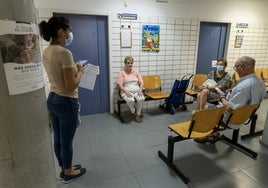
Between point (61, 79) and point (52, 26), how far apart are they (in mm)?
427

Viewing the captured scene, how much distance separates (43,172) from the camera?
99cm

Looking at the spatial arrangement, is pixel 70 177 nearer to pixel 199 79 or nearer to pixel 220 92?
pixel 220 92

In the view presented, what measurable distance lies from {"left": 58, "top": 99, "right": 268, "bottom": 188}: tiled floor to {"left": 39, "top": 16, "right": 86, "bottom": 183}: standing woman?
1.99ft

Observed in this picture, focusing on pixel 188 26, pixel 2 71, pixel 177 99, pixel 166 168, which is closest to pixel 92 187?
pixel 166 168

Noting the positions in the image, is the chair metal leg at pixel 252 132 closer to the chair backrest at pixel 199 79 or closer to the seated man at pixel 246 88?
the seated man at pixel 246 88

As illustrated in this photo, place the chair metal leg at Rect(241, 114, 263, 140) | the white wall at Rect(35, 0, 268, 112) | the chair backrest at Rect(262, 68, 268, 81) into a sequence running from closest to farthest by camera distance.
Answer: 1. the chair metal leg at Rect(241, 114, 263, 140)
2. the white wall at Rect(35, 0, 268, 112)
3. the chair backrest at Rect(262, 68, 268, 81)

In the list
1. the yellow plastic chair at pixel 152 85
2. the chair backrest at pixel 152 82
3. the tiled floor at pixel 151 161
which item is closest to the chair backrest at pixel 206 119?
the tiled floor at pixel 151 161

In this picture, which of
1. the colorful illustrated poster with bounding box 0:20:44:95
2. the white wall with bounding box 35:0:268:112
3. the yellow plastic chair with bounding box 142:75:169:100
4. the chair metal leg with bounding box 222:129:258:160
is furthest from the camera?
the yellow plastic chair with bounding box 142:75:169:100

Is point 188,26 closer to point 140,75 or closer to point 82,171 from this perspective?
point 140,75

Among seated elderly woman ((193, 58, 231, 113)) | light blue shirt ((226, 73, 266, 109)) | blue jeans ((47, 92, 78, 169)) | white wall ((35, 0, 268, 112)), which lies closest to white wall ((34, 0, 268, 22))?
white wall ((35, 0, 268, 112))

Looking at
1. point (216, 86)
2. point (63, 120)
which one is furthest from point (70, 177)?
point (216, 86)

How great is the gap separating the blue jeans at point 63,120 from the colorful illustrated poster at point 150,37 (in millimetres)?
2457

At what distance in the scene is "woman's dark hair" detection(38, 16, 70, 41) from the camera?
1436 mm

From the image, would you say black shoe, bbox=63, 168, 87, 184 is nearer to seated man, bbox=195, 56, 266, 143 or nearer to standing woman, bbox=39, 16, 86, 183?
standing woman, bbox=39, 16, 86, 183
